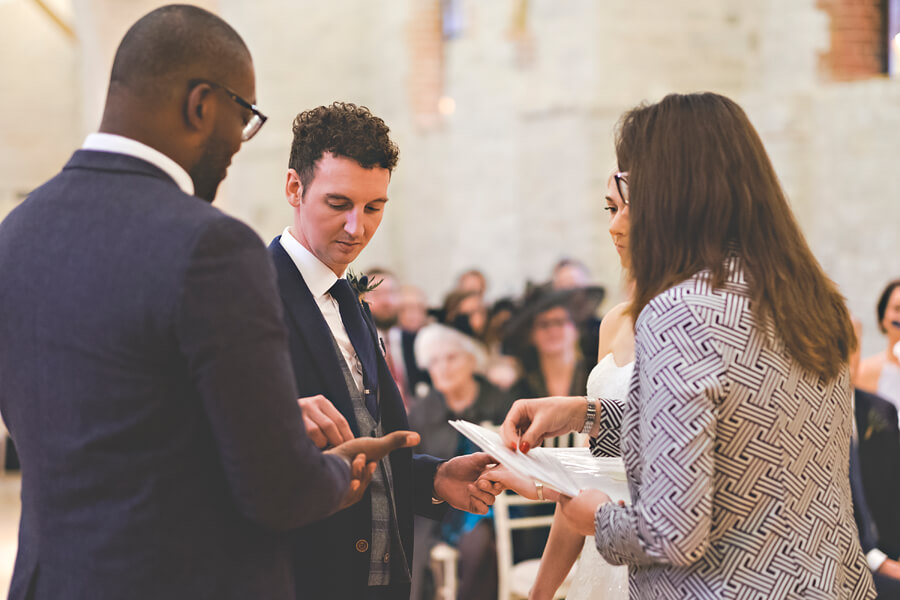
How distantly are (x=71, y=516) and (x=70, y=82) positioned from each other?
13.9 metres

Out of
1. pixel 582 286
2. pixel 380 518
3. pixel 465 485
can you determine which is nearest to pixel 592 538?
pixel 465 485

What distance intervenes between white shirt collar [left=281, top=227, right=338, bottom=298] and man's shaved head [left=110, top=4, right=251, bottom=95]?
0.60 meters

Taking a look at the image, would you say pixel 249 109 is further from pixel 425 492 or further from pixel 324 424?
pixel 425 492

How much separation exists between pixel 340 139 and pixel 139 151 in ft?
2.14

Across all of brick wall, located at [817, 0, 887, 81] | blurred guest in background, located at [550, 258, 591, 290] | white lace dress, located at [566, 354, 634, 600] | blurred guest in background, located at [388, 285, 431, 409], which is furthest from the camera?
brick wall, located at [817, 0, 887, 81]

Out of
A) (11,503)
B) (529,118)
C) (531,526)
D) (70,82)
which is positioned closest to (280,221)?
(70,82)

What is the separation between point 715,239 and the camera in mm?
1711

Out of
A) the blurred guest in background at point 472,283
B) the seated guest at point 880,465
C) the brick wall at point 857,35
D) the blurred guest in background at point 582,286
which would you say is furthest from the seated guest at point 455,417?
the brick wall at point 857,35

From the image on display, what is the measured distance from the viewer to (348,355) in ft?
6.91

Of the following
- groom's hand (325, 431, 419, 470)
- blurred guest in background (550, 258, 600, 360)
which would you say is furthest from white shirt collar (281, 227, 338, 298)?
blurred guest in background (550, 258, 600, 360)

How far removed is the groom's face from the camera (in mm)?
2115

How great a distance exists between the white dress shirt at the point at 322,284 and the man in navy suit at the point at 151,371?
56cm

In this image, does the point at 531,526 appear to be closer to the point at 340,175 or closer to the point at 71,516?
the point at 340,175

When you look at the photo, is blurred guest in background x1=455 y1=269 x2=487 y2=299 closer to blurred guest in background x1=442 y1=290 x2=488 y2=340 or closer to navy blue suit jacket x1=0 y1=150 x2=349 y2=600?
blurred guest in background x1=442 y1=290 x2=488 y2=340
